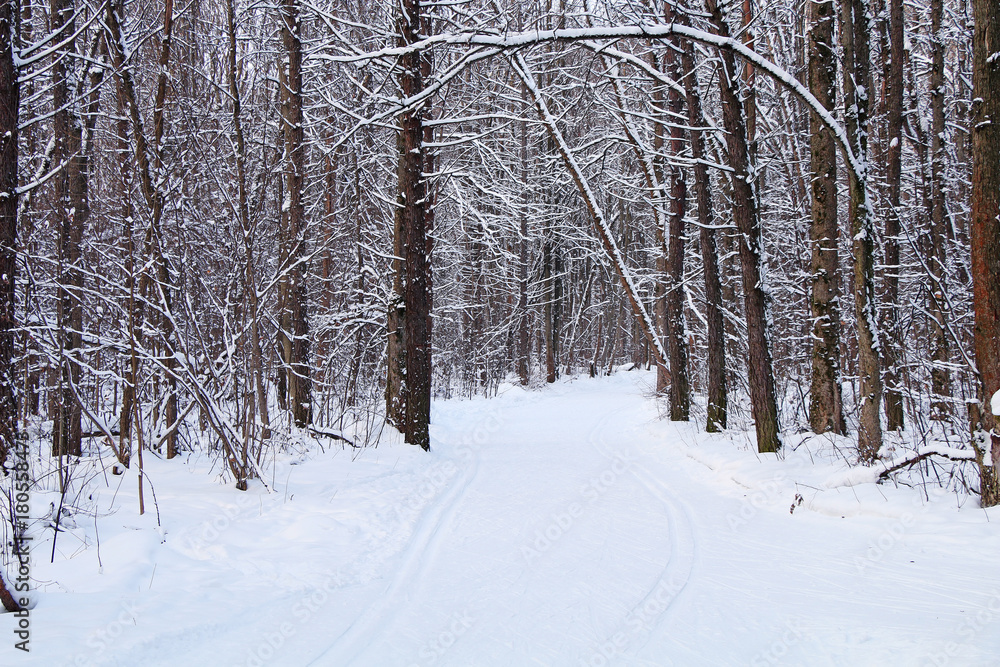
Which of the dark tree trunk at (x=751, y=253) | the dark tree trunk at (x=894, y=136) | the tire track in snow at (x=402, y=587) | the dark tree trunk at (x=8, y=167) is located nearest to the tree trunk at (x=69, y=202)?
the dark tree trunk at (x=8, y=167)

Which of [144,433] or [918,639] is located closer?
[918,639]

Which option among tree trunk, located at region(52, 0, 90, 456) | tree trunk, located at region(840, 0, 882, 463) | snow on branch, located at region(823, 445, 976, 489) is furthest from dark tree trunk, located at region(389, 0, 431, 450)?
tree trunk, located at region(840, 0, 882, 463)

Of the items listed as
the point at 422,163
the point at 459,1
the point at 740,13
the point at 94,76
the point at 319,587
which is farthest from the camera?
the point at 740,13

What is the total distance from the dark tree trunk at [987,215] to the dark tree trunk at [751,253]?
3.76 m

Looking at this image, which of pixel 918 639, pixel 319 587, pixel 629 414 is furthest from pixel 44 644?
pixel 629 414

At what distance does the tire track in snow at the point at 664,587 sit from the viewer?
333cm

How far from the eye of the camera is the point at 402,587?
426cm

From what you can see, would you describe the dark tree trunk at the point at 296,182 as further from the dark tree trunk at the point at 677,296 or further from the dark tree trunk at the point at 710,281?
the dark tree trunk at the point at 677,296

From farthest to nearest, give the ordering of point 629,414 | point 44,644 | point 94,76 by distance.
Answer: point 629,414
point 94,76
point 44,644

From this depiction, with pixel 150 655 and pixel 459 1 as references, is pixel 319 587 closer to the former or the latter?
pixel 150 655

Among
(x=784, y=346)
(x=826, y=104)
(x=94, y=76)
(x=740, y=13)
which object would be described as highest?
(x=740, y=13)

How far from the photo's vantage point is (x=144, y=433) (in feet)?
27.8

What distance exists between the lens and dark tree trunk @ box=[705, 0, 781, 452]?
8477mm

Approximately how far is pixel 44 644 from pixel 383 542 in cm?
262
